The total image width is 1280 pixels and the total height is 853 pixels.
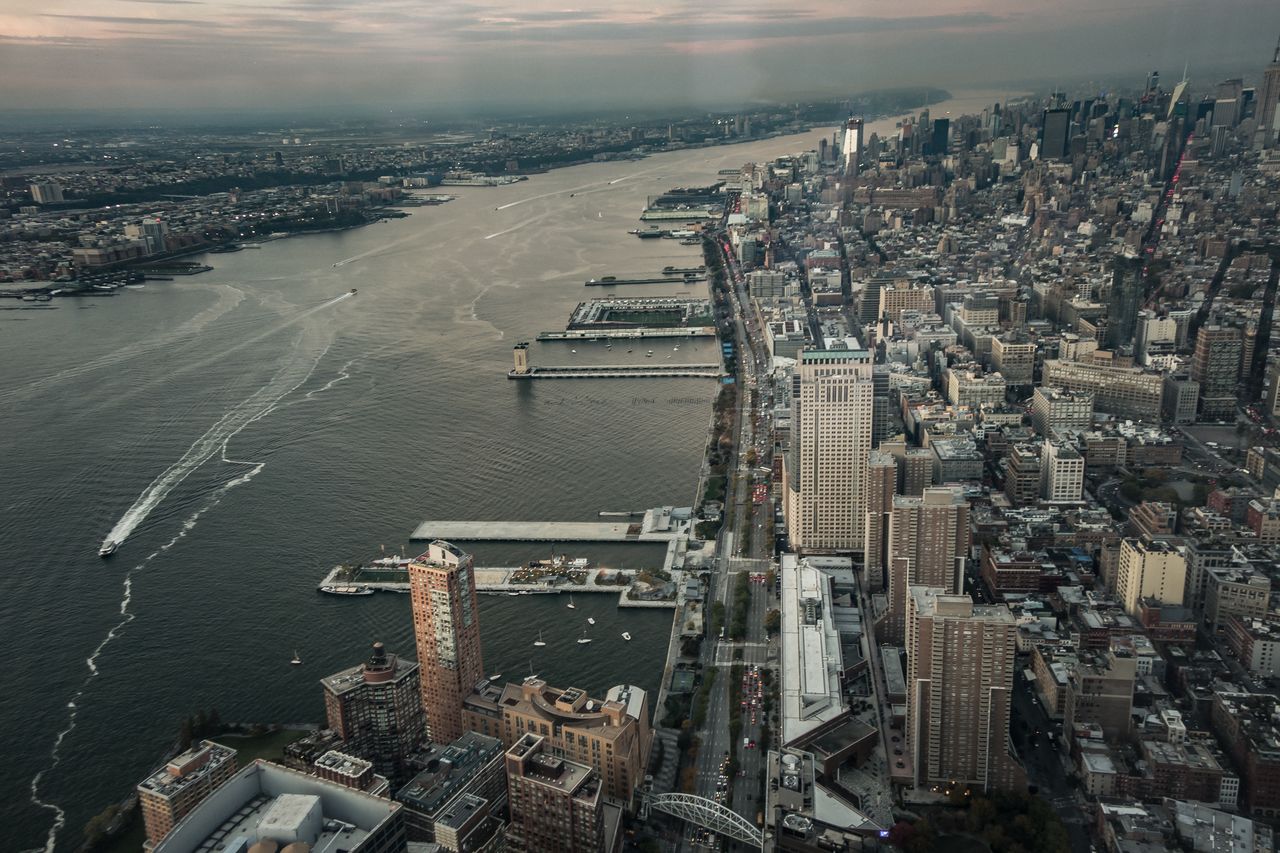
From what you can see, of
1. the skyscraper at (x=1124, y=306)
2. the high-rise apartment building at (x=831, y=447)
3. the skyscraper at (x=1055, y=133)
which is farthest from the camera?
the skyscraper at (x=1055, y=133)

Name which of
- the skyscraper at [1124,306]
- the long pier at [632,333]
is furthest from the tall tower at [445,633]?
the long pier at [632,333]

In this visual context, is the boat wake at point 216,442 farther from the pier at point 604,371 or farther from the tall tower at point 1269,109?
the tall tower at point 1269,109

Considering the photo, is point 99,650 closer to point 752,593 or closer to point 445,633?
point 445,633

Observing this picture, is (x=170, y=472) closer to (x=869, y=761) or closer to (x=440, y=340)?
(x=440, y=340)

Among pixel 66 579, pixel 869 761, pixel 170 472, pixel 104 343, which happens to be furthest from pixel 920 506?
pixel 104 343

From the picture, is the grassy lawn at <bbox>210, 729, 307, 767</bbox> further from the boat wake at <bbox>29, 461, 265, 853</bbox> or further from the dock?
the dock

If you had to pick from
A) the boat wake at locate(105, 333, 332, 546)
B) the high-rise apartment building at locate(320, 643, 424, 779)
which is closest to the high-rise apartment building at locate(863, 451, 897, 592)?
the high-rise apartment building at locate(320, 643, 424, 779)

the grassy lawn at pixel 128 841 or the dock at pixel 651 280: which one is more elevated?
the dock at pixel 651 280
